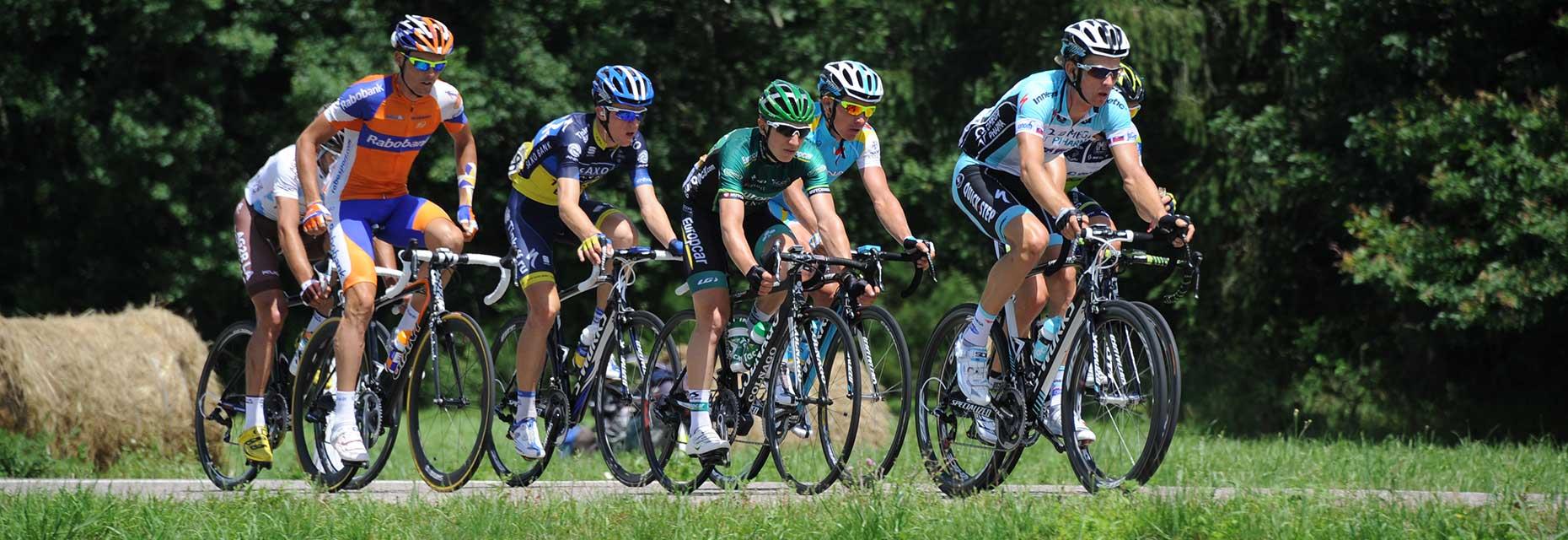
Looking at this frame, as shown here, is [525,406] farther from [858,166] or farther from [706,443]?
[858,166]

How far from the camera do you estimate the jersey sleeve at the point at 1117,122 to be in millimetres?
7598

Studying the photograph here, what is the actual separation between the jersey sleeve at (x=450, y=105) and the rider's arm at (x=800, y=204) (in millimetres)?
→ 1652

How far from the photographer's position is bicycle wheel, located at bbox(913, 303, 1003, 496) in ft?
25.4

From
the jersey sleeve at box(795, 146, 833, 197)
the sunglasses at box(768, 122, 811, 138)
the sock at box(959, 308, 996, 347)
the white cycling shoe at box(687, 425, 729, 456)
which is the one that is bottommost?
the white cycling shoe at box(687, 425, 729, 456)

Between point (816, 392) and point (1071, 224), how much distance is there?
5.04 feet

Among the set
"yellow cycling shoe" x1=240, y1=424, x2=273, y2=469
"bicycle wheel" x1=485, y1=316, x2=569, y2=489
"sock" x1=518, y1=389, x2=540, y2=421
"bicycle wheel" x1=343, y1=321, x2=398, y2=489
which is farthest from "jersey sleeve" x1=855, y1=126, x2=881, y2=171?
"yellow cycling shoe" x1=240, y1=424, x2=273, y2=469

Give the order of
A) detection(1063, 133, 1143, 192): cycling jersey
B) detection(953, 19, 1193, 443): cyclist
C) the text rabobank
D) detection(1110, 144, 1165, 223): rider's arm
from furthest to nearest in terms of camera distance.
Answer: the text rabobank
detection(1063, 133, 1143, 192): cycling jersey
detection(953, 19, 1193, 443): cyclist
detection(1110, 144, 1165, 223): rider's arm

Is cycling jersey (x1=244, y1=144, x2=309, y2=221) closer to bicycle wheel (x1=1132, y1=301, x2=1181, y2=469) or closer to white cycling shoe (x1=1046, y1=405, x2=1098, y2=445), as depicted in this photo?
white cycling shoe (x1=1046, y1=405, x2=1098, y2=445)

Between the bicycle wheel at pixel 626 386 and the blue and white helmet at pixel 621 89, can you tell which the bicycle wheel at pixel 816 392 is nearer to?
the bicycle wheel at pixel 626 386

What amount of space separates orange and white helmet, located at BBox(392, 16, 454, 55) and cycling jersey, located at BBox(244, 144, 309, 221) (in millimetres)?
856

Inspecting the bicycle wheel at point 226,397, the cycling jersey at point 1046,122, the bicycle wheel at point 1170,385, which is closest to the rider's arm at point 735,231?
the cycling jersey at point 1046,122

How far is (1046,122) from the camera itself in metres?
7.51

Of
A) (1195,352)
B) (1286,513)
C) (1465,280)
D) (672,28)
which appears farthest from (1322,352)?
(1286,513)

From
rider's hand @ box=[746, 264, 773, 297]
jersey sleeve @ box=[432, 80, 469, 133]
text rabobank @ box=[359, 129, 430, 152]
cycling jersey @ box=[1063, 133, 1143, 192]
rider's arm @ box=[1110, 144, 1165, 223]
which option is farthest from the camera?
jersey sleeve @ box=[432, 80, 469, 133]
